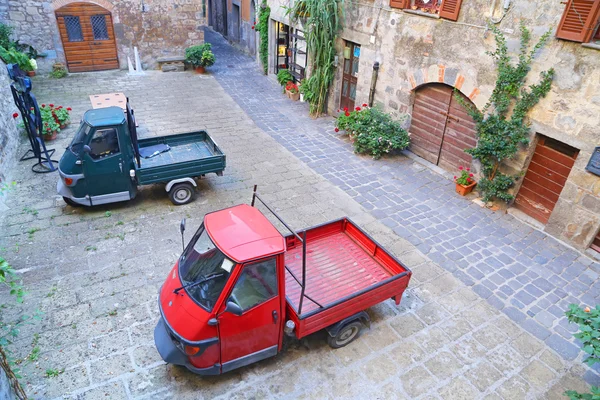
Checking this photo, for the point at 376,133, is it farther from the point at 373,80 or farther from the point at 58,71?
the point at 58,71

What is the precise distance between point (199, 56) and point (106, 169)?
32.1 ft

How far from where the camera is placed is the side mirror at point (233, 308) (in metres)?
3.96

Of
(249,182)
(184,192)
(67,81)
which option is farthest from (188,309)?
(67,81)

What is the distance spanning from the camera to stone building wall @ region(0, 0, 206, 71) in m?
13.5

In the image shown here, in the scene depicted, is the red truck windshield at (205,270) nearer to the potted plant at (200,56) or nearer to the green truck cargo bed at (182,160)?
the green truck cargo bed at (182,160)

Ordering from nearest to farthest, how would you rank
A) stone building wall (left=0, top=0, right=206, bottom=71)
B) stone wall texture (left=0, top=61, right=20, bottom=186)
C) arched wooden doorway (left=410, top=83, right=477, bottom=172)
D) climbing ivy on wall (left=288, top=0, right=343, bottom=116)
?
stone wall texture (left=0, top=61, right=20, bottom=186), arched wooden doorway (left=410, top=83, right=477, bottom=172), climbing ivy on wall (left=288, top=0, right=343, bottom=116), stone building wall (left=0, top=0, right=206, bottom=71)

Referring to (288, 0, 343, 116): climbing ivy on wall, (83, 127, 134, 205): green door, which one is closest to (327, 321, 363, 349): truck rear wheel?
(83, 127, 134, 205): green door

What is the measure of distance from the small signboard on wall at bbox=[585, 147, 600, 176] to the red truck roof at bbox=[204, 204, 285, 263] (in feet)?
17.5

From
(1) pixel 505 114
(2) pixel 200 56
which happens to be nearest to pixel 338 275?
(1) pixel 505 114

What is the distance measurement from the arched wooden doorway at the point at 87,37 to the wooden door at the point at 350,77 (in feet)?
28.7

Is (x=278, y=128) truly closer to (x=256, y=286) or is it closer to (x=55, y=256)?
(x=55, y=256)

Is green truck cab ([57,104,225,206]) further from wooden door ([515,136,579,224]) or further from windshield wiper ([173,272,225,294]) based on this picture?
wooden door ([515,136,579,224])

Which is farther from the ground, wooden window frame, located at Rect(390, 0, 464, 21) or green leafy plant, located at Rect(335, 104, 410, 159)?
wooden window frame, located at Rect(390, 0, 464, 21)

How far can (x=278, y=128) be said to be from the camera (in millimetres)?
11359
